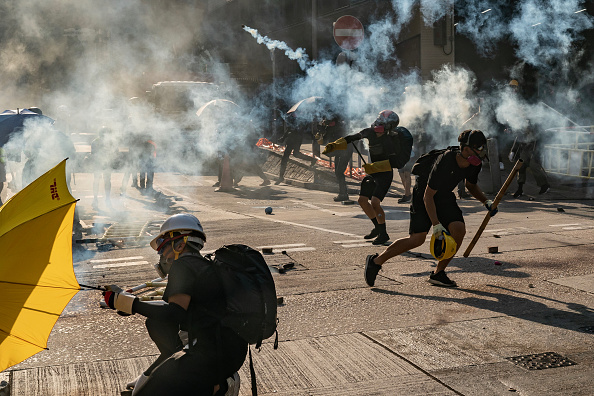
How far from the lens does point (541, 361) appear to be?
223 inches

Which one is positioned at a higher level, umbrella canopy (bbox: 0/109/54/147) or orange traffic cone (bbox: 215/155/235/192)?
umbrella canopy (bbox: 0/109/54/147)

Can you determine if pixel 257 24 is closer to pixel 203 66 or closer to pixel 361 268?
pixel 203 66

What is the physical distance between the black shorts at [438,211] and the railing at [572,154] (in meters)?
10.4

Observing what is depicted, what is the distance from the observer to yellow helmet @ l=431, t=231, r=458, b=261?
7.61 metres

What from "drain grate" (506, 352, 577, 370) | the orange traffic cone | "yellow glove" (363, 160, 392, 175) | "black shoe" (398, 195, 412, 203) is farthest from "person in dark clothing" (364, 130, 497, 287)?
the orange traffic cone

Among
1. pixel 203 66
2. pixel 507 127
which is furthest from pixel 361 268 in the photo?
pixel 203 66

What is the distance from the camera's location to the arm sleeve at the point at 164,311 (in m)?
3.82

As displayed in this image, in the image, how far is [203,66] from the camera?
4022 centimetres

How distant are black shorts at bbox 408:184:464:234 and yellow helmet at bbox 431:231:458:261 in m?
0.24

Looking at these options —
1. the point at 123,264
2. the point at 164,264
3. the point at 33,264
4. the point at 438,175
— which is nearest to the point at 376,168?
the point at 438,175

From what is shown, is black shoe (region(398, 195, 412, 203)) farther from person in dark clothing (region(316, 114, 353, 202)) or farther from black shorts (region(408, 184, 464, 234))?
black shorts (region(408, 184, 464, 234))

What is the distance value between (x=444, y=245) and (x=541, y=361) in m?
2.15

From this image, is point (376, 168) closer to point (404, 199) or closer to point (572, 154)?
point (404, 199)

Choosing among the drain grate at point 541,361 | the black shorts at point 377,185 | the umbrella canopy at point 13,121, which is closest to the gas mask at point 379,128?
the black shorts at point 377,185
